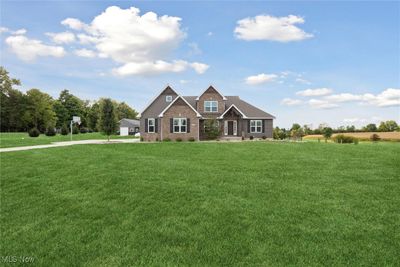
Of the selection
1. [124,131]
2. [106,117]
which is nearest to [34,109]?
[124,131]

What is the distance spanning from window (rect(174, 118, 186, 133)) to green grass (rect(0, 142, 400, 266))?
20018mm

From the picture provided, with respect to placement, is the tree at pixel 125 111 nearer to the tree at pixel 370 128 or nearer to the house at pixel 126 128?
the house at pixel 126 128

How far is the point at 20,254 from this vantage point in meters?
5.98

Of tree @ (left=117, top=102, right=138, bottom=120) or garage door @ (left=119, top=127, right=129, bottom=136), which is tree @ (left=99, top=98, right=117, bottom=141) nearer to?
garage door @ (left=119, top=127, right=129, bottom=136)

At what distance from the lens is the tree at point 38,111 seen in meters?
76.8

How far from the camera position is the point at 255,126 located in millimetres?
36969

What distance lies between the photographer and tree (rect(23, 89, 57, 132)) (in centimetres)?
7675

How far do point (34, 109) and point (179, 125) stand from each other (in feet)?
201

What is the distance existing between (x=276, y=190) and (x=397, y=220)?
10.5 feet

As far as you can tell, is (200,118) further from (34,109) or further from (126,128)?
(34,109)

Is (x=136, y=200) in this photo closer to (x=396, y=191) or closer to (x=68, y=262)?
(x=68, y=262)

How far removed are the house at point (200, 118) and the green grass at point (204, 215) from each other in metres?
20.1

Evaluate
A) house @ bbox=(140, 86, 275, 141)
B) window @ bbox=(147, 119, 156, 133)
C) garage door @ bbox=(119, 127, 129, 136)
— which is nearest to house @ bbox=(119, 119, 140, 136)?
garage door @ bbox=(119, 127, 129, 136)

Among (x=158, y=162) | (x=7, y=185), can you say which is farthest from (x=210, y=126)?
(x=7, y=185)
